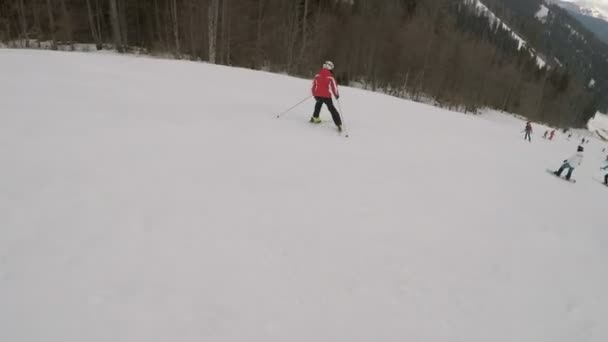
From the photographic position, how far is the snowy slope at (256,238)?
287 cm

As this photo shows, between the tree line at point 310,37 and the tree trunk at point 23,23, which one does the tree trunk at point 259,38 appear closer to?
the tree line at point 310,37

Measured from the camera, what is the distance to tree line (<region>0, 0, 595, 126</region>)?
28.0 meters

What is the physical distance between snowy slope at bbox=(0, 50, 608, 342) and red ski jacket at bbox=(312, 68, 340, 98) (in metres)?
1.34

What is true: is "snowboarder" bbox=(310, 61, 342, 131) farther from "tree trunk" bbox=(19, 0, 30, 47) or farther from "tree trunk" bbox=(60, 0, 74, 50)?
"tree trunk" bbox=(19, 0, 30, 47)

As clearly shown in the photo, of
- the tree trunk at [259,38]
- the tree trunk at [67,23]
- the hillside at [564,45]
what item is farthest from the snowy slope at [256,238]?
the hillside at [564,45]

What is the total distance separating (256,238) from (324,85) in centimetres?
615

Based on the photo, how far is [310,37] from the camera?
120 ft

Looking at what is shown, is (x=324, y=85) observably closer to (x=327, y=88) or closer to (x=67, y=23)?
(x=327, y=88)

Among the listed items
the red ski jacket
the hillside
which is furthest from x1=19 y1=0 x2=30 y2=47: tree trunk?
the hillside

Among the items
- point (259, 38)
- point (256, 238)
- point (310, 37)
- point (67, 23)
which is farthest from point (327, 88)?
point (310, 37)

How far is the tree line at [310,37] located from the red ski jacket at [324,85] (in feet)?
57.9

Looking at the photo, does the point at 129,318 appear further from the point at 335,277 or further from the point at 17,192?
the point at 17,192

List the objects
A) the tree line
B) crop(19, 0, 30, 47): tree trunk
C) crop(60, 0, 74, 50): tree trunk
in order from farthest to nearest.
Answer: the tree line
crop(60, 0, 74, 50): tree trunk
crop(19, 0, 30, 47): tree trunk

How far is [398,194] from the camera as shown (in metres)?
6.03
